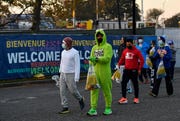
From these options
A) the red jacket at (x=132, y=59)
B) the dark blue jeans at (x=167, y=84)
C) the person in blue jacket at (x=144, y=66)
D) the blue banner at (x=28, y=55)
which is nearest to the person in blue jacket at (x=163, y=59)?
the dark blue jeans at (x=167, y=84)

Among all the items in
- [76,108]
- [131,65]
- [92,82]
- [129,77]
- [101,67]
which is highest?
[101,67]

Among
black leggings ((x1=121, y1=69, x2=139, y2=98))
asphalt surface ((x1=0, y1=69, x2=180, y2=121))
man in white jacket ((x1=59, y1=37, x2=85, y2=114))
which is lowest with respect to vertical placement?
asphalt surface ((x1=0, y1=69, x2=180, y2=121))

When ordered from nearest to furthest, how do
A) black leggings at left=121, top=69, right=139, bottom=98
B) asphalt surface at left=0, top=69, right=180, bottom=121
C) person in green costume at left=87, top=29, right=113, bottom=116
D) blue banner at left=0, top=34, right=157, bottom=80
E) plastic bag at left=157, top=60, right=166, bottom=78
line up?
asphalt surface at left=0, top=69, right=180, bottom=121 → person in green costume at left=87, top=29, right=113, bottom=116 → black leggings at left=121, top=69, right=139, bottom=98 → plastic bag at left=157, top=60, right=166, bottom=78 → blue banner at left=0, top=34, right=157, bottom=80

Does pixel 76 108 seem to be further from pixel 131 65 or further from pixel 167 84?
pixel 167 84

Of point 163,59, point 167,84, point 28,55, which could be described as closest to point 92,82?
point 163,59

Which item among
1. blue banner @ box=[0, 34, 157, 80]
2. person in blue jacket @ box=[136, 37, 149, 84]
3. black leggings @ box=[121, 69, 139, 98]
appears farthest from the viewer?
person in blue jacket @ box=[136, 37, 149, 84]

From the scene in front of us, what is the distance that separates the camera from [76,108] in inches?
460

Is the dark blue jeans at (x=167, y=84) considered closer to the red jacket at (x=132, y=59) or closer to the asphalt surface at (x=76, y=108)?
the asphalt surface at (x=76, y=108)

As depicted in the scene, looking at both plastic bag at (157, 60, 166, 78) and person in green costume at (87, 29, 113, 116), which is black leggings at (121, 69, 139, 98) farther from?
person in green costume at (87, 29, 113, 116)

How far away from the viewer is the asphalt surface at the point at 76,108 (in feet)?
33.4

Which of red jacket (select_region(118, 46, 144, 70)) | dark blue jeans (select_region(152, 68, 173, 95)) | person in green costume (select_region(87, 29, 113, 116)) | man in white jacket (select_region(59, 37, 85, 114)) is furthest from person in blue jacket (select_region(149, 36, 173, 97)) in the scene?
man in white jacket (select_region(59, 37, 85, 114))

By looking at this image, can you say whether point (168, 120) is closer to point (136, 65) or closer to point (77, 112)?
point (77, 112)

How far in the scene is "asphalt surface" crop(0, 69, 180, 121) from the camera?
10.2m

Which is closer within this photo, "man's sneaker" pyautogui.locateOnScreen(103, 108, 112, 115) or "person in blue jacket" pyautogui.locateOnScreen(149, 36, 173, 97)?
"man's sneaker" pyautogui.locateOnScreen(103, 108, 112, 115)
